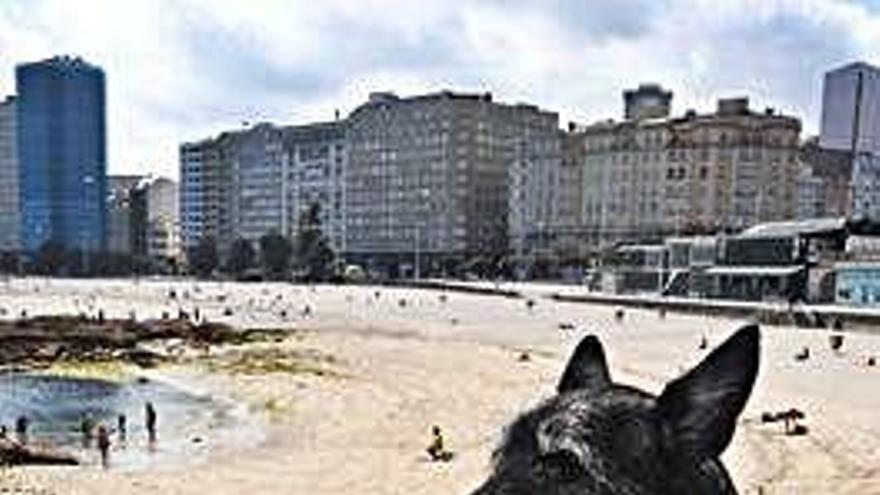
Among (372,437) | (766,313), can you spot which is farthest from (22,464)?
(766,313)

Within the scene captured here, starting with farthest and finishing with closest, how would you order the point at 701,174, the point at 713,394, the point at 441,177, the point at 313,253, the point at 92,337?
the point at 441,177, the point at 313,253, the point at 701,174, the point at 92,337, the point at 713,394

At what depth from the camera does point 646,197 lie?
160 meters

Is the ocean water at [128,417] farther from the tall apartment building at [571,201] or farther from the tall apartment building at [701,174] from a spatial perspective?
the tall apartment building at [571,201]

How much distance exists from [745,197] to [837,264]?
249 feet

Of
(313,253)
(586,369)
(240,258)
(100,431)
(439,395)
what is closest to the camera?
(586,369)

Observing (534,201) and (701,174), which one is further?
(534,201)

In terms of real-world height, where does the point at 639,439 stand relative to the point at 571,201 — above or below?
below

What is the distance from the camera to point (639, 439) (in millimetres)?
2514

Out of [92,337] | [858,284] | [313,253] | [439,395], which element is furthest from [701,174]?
[439,395]

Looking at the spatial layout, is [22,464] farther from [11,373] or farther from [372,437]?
[11,373]

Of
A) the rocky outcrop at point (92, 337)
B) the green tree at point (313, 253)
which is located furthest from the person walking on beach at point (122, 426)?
the green tree at point (313, 253)

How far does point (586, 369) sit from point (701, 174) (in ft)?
517

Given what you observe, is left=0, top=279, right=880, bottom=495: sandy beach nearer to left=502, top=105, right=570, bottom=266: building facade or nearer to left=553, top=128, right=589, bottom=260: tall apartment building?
left=553, top=128, right=589, bottom=260: tall apartment building

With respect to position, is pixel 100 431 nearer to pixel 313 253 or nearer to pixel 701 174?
pixel 313 253
